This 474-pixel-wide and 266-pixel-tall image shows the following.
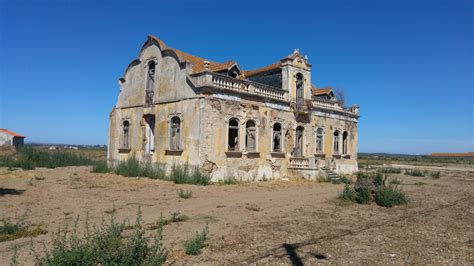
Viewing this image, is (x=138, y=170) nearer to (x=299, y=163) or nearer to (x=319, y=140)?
(x=299, y=163)

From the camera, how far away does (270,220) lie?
8.91 metres

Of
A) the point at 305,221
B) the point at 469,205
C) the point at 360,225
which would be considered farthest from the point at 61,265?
the point at 469,205

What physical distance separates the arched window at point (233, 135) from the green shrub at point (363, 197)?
794 cm

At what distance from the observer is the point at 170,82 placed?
19.0 metres

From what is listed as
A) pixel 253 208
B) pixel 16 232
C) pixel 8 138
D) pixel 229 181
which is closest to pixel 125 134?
pixel 229 181

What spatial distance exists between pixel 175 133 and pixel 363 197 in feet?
34.4

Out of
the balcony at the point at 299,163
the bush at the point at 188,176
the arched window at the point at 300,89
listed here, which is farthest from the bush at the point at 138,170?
the arched window at the point at 300,89

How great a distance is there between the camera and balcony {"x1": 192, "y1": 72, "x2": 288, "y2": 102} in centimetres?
1703

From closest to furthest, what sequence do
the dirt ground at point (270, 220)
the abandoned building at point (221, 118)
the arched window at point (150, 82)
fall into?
the dirt ground at point (270, 220)
the abandoned building at point (221, 118)
the arched window at point (150, 82)

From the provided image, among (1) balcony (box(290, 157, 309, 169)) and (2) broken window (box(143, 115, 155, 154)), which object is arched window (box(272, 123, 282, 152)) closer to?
(1) balcony (box(290, 157, 309, 169))

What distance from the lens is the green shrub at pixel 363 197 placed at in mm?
11882

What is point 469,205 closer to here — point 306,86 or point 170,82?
point 306,86

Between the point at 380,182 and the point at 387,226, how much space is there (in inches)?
173

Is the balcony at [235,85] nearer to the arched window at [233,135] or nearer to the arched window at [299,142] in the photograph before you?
the arched window at [233,135]
